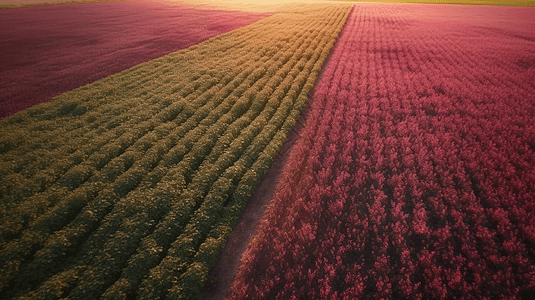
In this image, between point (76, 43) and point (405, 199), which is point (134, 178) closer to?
point (405, 199)

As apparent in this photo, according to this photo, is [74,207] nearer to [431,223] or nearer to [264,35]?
[431,223]

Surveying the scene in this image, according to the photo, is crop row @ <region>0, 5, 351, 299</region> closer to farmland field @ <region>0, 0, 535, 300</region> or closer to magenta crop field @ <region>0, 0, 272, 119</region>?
farmland field @ <region>0, 0, 535, 300</region>

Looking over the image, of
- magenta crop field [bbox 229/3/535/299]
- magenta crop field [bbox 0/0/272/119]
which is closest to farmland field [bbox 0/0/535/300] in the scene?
magenta crop field [bbox 229/3/535/299]

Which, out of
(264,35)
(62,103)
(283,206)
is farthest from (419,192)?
(264,35)

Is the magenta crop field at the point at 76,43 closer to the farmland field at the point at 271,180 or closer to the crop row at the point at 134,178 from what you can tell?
the farmland field at the point at 271,180

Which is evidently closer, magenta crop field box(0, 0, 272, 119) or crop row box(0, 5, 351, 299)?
crop row box(0, 5, 351, 299)

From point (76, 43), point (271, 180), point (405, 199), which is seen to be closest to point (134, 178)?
point (271, 180)
